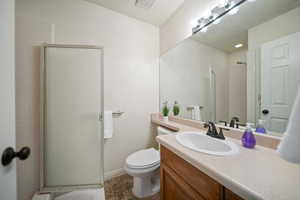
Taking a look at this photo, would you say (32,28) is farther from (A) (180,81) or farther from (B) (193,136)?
(B) (193,136)

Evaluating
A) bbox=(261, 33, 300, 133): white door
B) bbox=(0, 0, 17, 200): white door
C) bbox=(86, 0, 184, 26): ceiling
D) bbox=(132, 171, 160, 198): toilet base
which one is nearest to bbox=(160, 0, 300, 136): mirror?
bbox=(261, 33, 300, 133): white door

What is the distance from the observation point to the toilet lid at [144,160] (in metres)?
1.34

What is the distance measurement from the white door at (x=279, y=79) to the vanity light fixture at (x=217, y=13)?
1.42 ft

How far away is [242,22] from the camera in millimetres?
1034

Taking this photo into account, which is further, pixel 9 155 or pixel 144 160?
pixel 144 160

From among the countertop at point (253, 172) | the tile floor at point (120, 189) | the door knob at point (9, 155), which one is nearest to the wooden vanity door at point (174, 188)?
the countertop at point (253, 172)

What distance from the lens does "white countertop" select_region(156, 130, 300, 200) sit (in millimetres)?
443

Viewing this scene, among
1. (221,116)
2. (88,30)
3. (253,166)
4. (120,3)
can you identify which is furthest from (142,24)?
(253,166)

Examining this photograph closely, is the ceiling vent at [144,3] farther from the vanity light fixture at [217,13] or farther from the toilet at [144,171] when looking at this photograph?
the toilet at [144,171]

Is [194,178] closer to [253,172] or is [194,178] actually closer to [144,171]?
[253,172]

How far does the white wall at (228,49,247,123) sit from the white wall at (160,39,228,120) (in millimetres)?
57

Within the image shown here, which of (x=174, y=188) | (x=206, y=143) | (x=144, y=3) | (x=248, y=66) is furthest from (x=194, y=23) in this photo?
(x=174, y=188)

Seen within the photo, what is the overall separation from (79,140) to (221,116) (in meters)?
1.63

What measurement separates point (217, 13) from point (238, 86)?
734 mm
